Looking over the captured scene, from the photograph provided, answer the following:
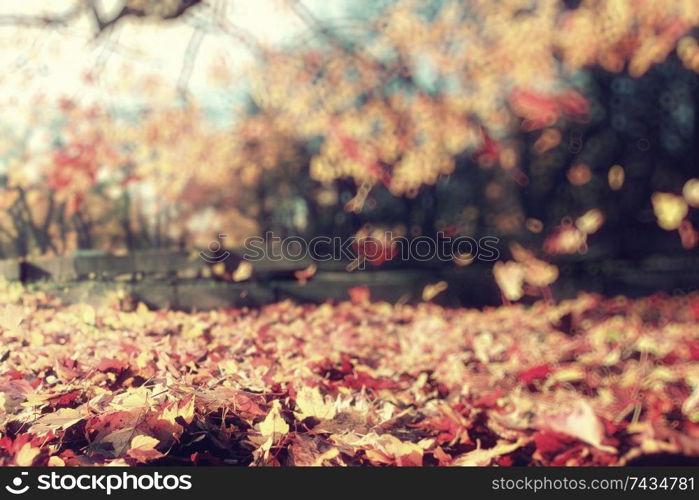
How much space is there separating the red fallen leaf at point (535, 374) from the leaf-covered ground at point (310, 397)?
0.05 feet

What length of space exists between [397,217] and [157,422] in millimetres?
15716

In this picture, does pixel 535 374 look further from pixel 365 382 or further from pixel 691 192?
pixel 691 192

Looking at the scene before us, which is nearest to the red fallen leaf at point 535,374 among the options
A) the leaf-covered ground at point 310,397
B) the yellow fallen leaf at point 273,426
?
the leaf-covered ground at point 310,397

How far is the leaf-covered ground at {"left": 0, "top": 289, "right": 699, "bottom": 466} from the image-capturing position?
1.83 metres

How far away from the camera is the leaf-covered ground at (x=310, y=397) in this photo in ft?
6.00

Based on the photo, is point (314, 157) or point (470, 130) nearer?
point (470, 130)

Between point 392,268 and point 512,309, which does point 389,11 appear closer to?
point 392,268

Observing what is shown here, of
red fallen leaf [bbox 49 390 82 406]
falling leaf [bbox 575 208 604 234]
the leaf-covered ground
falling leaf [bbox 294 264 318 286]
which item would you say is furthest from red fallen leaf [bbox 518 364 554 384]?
falling leaf [bbox 575 208 604 234]

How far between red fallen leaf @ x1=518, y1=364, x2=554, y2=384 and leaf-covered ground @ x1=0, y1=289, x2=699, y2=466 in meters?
0.01

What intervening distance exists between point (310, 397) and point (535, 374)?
1.58 meters

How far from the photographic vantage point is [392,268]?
883 centimetres

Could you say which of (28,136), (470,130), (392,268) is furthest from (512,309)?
(28,136)

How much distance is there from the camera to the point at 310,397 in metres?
2.27

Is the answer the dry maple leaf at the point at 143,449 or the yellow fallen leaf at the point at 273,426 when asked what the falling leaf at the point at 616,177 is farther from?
the dry maple leaf at the point at 143,449
